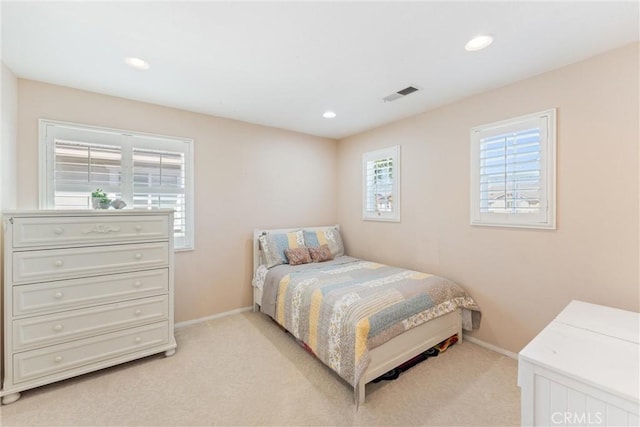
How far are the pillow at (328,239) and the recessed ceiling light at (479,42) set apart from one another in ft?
8.31

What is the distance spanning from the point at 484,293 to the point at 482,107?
1.73m

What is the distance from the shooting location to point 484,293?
249cm

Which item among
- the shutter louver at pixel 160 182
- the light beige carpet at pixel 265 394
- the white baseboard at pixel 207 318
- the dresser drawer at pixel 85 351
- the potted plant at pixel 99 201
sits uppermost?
the shutter louver at pixel 160 182

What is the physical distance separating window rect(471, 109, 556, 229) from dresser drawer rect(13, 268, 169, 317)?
2960 mm

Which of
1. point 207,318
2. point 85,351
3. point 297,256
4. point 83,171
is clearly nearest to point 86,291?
point 85,351

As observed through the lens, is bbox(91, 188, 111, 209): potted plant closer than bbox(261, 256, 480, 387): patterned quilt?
No

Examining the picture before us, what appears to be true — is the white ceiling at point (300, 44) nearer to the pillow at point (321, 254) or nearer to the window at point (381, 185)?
the window at point (381, 185)

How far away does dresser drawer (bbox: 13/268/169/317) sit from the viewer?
1.86m

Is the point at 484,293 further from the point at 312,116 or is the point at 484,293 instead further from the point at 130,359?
the point at 130,359

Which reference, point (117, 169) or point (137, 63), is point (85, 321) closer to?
point (117, 169)

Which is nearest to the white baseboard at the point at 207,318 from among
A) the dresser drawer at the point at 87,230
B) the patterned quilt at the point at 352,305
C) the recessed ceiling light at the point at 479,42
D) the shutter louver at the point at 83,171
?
the patterned quilt at the point at 352,305

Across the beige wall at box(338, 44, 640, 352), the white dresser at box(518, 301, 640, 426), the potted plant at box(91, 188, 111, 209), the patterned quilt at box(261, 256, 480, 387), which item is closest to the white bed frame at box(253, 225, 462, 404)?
the patterned quilt at box(261, 256, 480, 387)

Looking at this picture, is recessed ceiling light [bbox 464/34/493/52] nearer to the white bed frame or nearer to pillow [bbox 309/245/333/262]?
the white bed frame

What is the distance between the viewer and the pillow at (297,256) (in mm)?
3147
